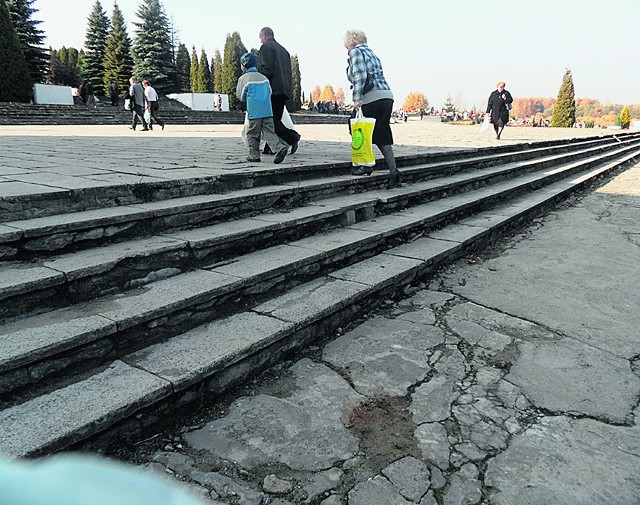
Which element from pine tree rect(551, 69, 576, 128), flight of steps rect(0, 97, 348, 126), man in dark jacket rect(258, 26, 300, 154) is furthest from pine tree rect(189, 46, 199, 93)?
man in dark jacket rect(258, 26, 300, 154)

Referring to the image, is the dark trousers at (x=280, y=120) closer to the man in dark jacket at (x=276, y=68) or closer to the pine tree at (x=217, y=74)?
the man in dark jacket at (x=276, y=68)

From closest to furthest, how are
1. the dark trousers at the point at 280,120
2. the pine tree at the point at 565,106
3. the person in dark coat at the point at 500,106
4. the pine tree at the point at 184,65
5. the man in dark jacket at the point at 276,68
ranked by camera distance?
the man in dark jacket at the point at 276,68, the dark trousers at the point at 280,120, the person in dark coat at the point at 500,106, the pine tree at the point at 565,106, the pine tree at the point at 184,65

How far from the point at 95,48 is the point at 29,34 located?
13.4 m

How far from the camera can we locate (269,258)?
326 centimetres

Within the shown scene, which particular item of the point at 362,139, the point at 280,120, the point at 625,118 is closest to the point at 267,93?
the point at 280,120

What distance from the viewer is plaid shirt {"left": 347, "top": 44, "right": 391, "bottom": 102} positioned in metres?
5.13

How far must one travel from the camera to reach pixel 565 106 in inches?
1470

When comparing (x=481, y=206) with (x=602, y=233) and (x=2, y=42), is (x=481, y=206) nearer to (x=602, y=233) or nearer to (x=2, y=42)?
(x=602, y=233)

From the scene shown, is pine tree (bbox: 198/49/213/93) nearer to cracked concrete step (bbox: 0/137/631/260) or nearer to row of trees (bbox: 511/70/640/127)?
row of trees (bbox: 511/70/640/127)

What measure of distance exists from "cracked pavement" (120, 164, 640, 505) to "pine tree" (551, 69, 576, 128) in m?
39.6

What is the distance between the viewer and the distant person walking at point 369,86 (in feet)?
16.9

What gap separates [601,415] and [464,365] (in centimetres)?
71

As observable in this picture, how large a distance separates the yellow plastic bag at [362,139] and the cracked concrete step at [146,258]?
77 cm

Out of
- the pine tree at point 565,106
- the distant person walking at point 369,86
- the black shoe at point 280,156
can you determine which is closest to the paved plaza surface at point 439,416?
the black shoe at point 280,156
